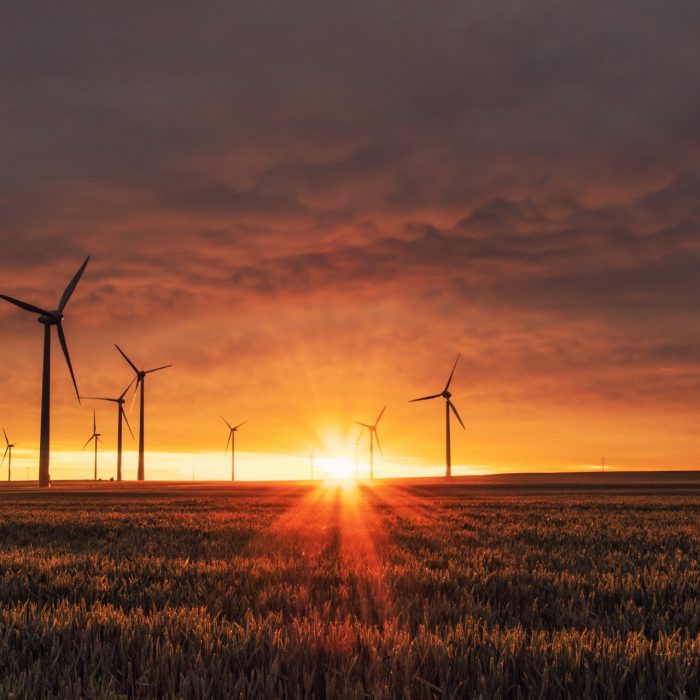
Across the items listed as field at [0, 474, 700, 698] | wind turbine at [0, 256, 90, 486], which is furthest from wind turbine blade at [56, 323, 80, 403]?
field at [0, 474, 700, 698]

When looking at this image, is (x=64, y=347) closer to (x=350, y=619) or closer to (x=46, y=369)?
(x=46, y=369)

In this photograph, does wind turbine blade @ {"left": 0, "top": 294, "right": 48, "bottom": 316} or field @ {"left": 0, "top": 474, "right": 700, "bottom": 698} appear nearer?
field @ {"left": 0, "top": 474, "right": 700, "bottom": 698}

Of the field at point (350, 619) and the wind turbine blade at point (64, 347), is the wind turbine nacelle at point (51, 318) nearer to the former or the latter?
the wind turbine blade at point (64, 347)

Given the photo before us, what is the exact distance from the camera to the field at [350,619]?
5.15 metres

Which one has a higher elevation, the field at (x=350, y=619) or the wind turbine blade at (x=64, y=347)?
the wind turbine blade at (x=64, y=347)

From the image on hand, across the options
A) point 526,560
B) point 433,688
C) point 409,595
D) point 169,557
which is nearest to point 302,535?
point 169,557

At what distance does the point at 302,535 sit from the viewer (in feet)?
64.7

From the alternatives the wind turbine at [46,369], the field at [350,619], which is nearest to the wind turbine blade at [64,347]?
the wind turbine at [46,369]

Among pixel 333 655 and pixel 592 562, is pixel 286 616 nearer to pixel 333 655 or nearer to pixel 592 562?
pixel 333 655

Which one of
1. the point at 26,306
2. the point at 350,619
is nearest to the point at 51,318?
the point at 26,306

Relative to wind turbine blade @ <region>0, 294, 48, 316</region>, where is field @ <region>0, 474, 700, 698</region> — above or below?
below

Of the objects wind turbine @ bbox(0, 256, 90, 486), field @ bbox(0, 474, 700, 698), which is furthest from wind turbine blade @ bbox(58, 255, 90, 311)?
field @ bbox(0, 474, 700, 698)

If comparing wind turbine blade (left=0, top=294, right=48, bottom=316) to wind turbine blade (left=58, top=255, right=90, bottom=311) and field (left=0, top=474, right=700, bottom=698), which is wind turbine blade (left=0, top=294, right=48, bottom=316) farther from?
field (left=0, top=474, right=700, bottom=698)

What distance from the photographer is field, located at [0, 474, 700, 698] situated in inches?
203
